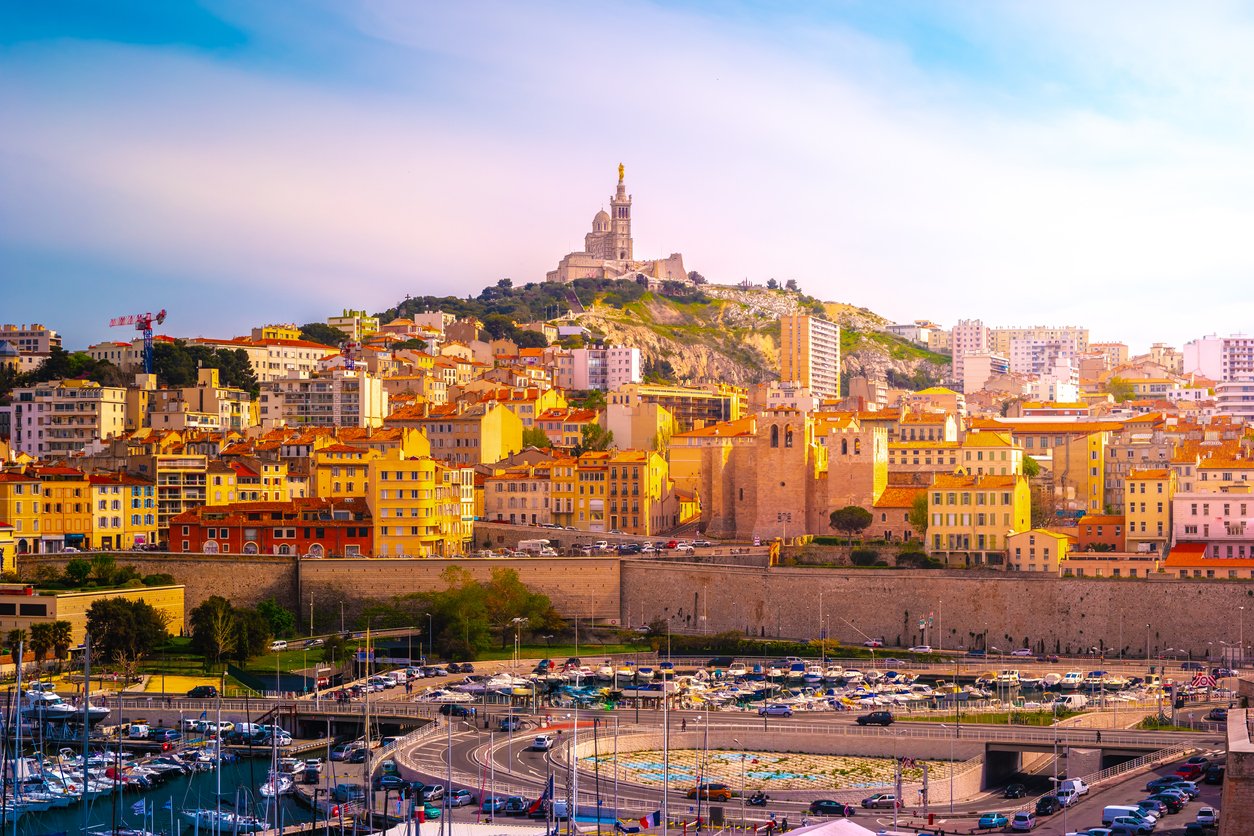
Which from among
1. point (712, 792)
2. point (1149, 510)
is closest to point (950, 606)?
point (1149, 510)

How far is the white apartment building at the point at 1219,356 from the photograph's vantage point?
13738 cm

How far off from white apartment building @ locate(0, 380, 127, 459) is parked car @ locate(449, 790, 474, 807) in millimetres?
49405

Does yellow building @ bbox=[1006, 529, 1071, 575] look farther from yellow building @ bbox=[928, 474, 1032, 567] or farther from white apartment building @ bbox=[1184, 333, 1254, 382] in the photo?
white apartment building @ bbox=[1184, 333, 1254, 382]

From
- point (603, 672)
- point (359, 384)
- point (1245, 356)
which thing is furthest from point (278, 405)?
point (1245, 356)

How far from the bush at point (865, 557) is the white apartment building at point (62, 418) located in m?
36.9

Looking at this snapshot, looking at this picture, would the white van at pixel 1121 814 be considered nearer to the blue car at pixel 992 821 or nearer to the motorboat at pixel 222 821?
the blue car at pixel 992 821

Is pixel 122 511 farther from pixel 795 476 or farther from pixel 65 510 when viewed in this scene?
pixel 795 476

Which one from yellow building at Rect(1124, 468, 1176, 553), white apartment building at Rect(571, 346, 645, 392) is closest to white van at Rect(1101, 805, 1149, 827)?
yellow building at Rect(1124, 468, 1176, 553)

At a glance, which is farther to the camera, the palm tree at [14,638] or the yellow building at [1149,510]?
the yellow building at [1149,510]

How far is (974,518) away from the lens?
62812 millimetres

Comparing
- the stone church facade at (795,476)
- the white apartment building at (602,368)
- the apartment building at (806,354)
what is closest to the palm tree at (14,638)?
the stone church facade at (795,476)

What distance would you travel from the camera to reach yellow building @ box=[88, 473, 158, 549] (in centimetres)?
6738

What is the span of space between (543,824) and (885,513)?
1316 inches

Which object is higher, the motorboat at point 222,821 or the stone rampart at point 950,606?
the stone rampart at point 950,606
